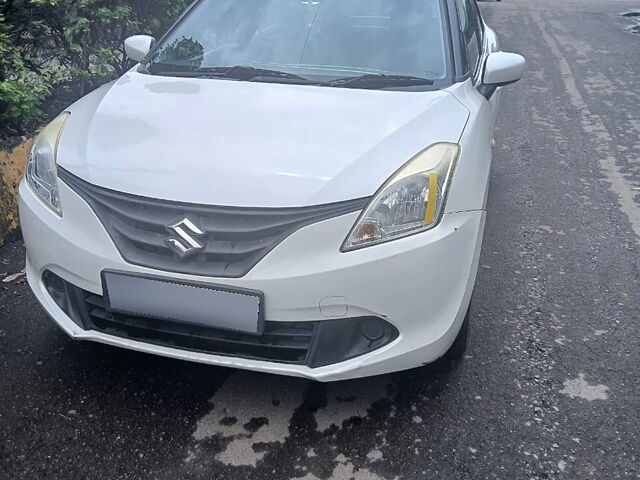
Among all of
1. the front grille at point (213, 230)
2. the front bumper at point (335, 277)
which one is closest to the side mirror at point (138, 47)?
the front bumper at point (335, 277)

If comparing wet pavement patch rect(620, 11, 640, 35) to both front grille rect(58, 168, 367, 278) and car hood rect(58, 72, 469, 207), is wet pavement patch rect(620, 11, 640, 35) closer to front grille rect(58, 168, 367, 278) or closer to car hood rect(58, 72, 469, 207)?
car hood rect(58, 72, 469, 207)

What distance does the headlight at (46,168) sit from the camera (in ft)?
8.26

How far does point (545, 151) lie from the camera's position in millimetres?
5836

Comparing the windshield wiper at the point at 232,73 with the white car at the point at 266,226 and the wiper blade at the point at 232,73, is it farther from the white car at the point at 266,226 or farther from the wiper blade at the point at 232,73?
the white car at the point at 266,226

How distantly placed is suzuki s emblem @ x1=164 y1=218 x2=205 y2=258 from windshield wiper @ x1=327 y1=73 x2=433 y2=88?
1.06m

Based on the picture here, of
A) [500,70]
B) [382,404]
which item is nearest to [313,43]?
[500,70]

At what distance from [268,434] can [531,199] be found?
302 centimetres

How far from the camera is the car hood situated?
88.7 inches

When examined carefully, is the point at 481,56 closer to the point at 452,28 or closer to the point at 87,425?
the point at 452,28

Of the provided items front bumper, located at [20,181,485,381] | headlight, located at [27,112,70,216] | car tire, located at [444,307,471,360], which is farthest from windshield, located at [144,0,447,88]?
car tire, located at [444,307,471,360]

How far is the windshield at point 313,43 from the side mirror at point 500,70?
287mm

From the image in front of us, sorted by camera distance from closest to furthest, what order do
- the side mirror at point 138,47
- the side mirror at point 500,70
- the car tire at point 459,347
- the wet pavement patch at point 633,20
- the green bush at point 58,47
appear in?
the car tire at point 459,347 < the side mirror at point 500,70 < the side mirror at point 138,47 < the green bush at point 58,47 < the wet pavement patch at point 633,20

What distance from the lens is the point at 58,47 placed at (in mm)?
4887

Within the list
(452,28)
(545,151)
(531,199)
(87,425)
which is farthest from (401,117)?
(545,151)
